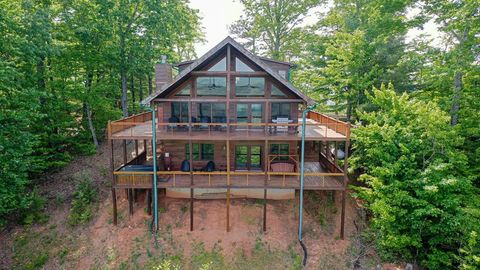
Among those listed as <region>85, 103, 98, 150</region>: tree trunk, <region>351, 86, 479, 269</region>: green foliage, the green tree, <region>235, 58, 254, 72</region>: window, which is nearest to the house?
<region>235, 58, 254, 72</region>: window

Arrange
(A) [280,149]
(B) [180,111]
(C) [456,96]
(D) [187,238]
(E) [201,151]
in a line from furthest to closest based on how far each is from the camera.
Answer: (E) [201,151], (A) [280,149], (B) [180,111], (C) [456,96], (D) [187,238]

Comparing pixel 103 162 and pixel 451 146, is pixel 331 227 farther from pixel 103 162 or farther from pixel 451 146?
pixel 103 162

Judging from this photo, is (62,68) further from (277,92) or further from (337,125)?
(337,125)

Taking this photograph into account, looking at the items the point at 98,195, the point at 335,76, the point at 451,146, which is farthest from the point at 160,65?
the point at 451,146

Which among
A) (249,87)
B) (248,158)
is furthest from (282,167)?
(249,87)

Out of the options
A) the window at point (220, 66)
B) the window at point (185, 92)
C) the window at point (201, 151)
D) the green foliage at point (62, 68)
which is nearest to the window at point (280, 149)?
the window at point (201, 151)

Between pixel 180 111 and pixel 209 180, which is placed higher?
pixel 180 111

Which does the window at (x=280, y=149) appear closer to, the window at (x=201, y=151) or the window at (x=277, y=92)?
the window at (x=277, y=92)
